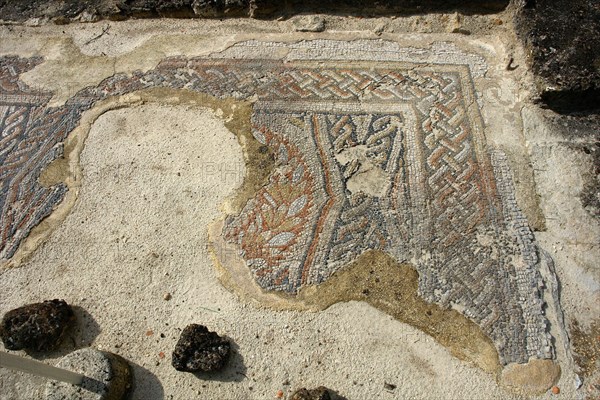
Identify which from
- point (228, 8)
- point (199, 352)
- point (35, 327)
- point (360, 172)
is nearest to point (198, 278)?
point (199, 352)

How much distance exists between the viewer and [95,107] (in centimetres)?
410

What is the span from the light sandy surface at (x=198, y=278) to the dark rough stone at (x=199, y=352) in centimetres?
10

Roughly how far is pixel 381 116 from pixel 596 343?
208 cm

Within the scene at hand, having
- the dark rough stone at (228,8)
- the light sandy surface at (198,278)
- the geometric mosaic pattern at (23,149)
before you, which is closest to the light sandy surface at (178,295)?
the light sandy surface at (198,278)

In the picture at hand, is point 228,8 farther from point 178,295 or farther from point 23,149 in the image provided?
point 178,295

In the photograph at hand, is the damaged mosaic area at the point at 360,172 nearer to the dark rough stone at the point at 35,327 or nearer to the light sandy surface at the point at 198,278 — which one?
the light sandy surface at the point at 198,278

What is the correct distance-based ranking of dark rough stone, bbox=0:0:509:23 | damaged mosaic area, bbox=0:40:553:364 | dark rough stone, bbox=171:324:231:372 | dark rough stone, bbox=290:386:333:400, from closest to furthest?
1. dark rough stone, bbox=290:386:333:400
2. dark rough stone, bbox=171:324:231:372
3. damaged mosaic area, bbox=0:40:553:364
4. dark rough stone, bbox=0:0:509:23

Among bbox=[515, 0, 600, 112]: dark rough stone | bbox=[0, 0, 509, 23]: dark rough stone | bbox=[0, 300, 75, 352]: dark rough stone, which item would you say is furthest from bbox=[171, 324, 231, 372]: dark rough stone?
bbox=[0, 0, 509, 23]: dark rough stone

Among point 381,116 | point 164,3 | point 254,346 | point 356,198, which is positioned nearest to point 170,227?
point 254,346

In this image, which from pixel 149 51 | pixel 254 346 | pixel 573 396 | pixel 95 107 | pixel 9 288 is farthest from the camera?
pixel 149 51

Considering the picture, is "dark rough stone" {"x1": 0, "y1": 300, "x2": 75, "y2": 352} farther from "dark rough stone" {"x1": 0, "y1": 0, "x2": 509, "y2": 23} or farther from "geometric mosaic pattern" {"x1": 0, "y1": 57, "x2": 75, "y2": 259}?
"dark rough stone" {"x1": 0, "y1": 0, "x2": 509, "y2": 23}

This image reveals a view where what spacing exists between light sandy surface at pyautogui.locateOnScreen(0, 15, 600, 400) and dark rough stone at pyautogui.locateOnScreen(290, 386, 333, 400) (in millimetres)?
111

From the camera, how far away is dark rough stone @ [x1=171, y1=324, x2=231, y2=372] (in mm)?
2828

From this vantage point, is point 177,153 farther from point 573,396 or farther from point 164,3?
point 573,396
